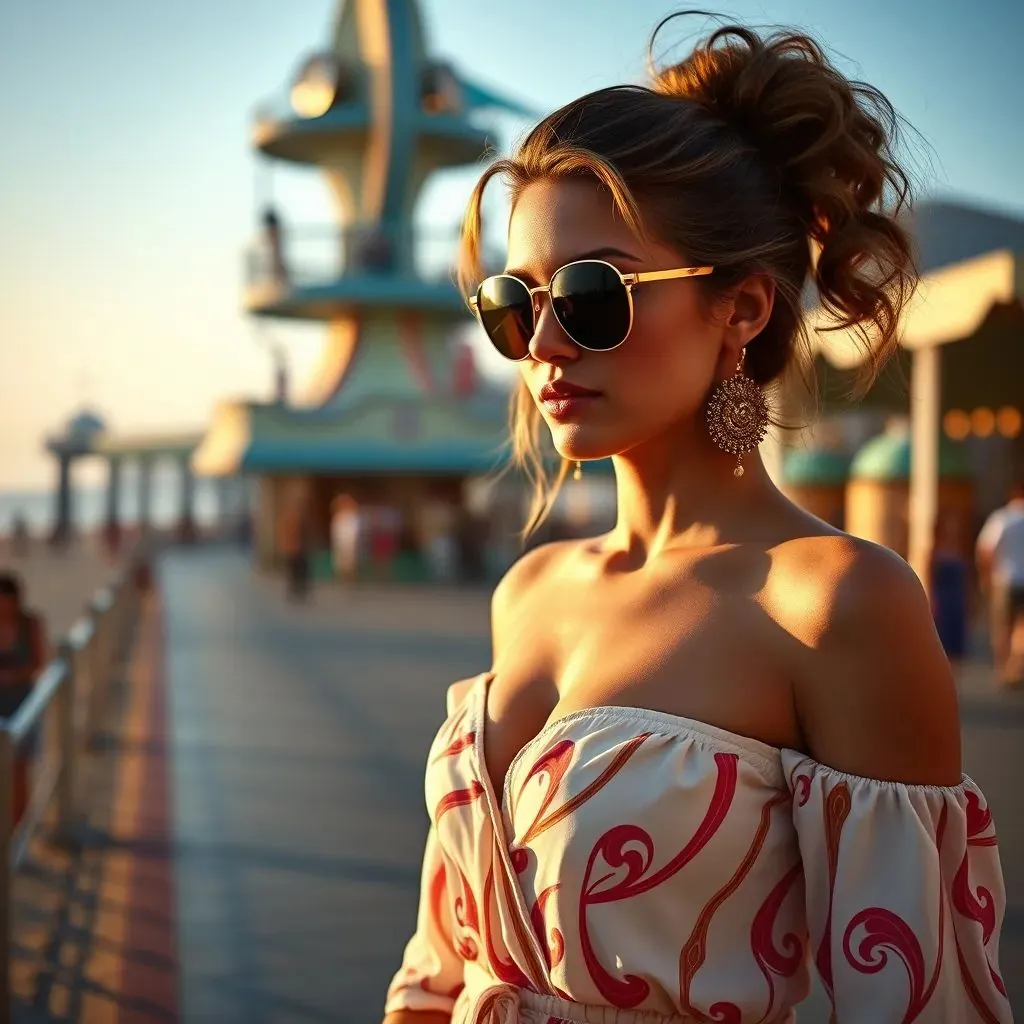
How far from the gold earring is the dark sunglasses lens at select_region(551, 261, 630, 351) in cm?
19

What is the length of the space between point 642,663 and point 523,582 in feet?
1.69

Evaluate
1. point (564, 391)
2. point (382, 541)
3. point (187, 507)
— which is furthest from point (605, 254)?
point (187, 507)

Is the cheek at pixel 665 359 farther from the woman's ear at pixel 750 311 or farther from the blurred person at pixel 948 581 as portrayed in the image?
the blurred person at pixel 948 581

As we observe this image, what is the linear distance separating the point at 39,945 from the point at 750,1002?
4.42 meters

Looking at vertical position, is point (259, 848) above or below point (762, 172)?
below

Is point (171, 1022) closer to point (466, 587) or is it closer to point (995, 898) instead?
point (995, 898)

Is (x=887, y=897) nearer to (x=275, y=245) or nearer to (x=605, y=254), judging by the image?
(x=605, y=254)

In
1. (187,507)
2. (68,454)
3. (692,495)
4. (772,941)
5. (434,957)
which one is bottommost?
(187,507)

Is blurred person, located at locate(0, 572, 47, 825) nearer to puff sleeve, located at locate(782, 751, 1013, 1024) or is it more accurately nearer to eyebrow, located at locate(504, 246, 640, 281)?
eyebrow, located at locate(504, 246, 640, 281)

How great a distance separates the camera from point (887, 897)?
164 cm

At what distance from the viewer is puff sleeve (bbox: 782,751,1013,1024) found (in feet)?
5.34

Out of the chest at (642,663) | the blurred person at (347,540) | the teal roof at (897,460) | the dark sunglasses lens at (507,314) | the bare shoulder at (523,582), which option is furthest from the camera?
the blurred person at (347,540)

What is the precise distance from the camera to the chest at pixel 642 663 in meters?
1.71

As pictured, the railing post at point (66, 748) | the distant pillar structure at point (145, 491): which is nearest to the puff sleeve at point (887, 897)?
the railing post at point (66, 748)
